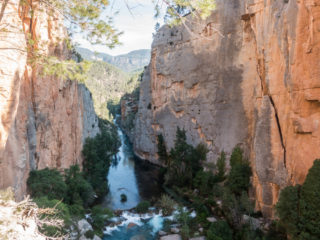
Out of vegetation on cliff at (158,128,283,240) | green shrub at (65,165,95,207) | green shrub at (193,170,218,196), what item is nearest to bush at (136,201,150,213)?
vegetation on cliff at (158,128,283,240)

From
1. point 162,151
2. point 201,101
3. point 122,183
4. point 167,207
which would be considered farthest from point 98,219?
point 162,151

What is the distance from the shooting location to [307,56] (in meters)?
9.13

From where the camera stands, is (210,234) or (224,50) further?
(224,50)

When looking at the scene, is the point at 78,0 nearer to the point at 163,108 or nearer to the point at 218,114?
the point at 218,114

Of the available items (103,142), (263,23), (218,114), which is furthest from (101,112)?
(263,23)

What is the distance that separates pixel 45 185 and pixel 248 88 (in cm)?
1455

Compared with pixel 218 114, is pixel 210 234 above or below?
below

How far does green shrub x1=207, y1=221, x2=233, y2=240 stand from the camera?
10.7 meters

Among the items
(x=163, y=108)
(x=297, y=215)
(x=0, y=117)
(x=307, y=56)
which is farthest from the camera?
(x=163, y=108)

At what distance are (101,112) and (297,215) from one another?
34899mm

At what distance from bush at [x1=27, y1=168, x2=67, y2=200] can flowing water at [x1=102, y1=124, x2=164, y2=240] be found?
12.2 feet

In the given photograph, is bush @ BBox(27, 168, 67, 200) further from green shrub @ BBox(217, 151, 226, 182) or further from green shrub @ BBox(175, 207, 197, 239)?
green shrub @ BBox(217, 151, 226, 182)

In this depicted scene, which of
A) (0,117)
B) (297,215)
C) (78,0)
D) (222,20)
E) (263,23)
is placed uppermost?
(222,20)

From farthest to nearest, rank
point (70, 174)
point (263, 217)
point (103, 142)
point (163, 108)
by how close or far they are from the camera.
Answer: point (163, 108) → point (103, 142) → point (70, 174) → point (263, 217)
